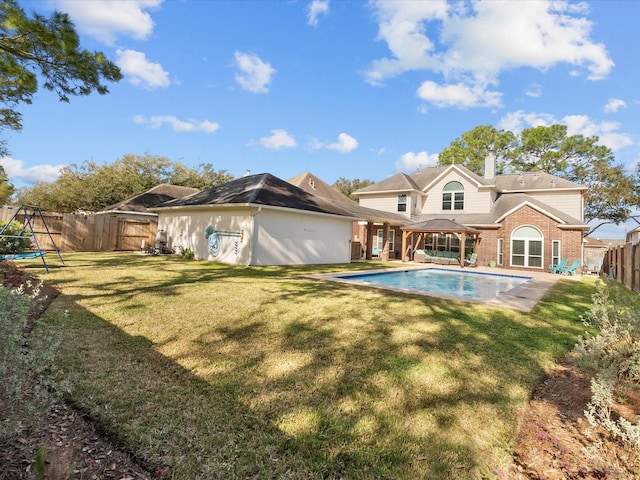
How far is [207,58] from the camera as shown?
16828 mm

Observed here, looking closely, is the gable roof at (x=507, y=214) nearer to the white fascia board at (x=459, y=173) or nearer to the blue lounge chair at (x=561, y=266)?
the white fascia board at (x=459, y=173)

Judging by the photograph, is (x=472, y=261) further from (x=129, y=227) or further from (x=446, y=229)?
(x=129, y=227)

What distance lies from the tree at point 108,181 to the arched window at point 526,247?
33.7 m

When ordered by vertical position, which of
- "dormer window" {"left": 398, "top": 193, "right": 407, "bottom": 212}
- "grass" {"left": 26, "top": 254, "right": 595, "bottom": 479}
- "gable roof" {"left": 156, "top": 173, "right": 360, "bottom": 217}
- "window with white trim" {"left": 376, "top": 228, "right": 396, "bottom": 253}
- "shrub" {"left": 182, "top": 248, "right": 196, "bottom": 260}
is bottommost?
"grass" {"left": 26, "top": 254, "right": 595, "bottom": 479}

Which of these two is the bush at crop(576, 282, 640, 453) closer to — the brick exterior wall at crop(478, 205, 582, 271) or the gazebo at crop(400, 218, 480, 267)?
the gazebo at crop(400, 218, 480, 267)

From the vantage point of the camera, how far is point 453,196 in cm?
2542

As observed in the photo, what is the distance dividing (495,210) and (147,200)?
26329 mm

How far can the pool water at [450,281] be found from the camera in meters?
11.6

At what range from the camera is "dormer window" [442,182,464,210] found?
2500cm

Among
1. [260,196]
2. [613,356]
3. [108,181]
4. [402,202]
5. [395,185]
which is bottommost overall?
[613,356]

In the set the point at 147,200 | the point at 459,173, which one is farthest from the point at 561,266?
the point at 147,200

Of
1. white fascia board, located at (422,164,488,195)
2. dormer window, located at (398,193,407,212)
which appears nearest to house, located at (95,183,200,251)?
dormer window, located at (398,193,407,212)

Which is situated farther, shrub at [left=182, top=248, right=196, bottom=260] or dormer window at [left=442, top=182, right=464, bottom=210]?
dormer window at [left=442, top=182, right=464, bottom=210]

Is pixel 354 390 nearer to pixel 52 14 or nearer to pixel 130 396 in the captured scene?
pixel 130 396
